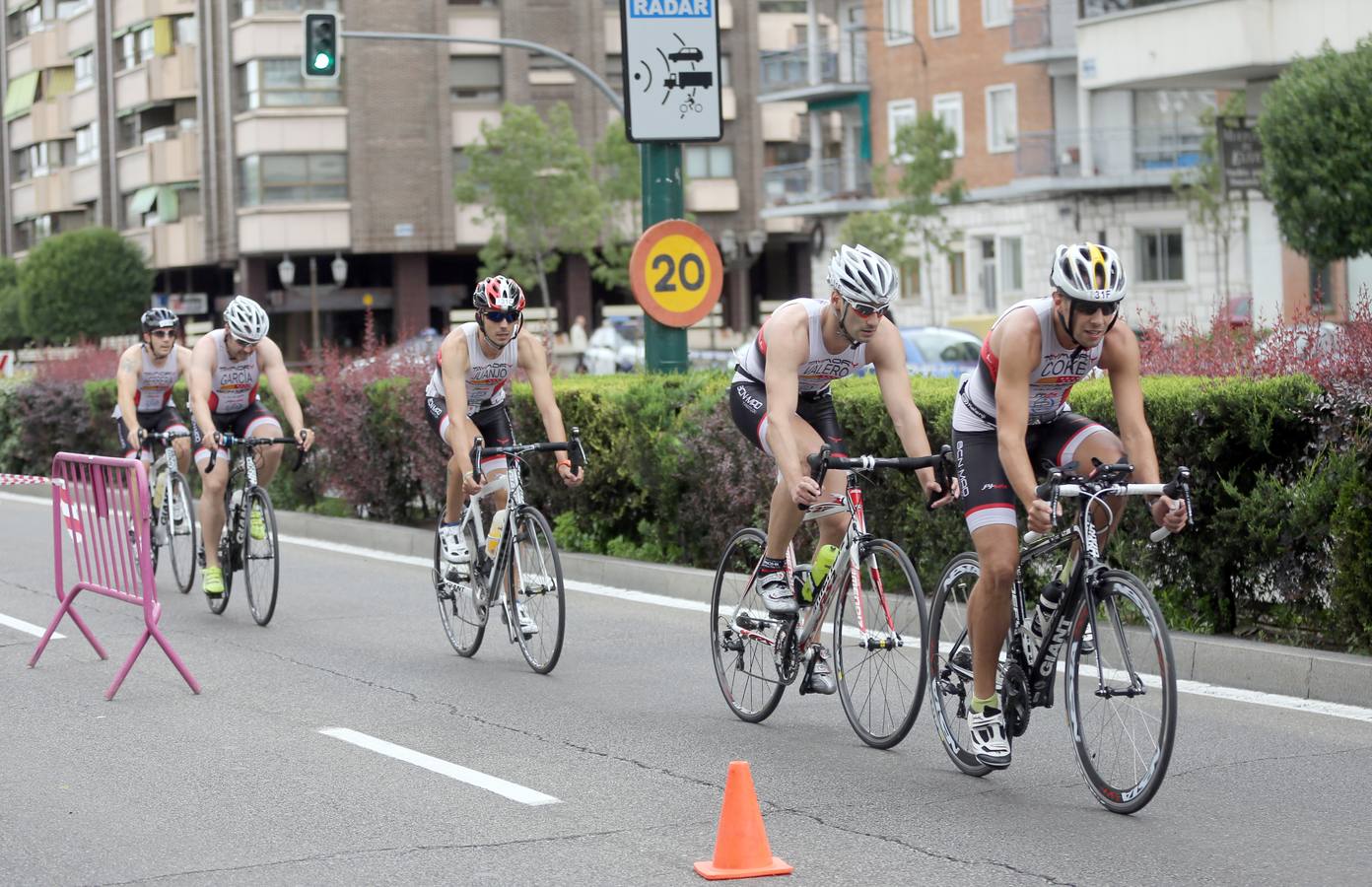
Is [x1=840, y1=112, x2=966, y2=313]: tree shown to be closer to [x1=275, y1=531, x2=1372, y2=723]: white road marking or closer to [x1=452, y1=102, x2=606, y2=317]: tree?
[x1=452, y1=102, x2=606, y2=317]: tree

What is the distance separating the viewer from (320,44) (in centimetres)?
2481

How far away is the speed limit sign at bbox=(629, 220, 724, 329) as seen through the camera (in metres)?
14.0

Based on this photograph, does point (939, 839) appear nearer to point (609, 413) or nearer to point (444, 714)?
point (444, 714)

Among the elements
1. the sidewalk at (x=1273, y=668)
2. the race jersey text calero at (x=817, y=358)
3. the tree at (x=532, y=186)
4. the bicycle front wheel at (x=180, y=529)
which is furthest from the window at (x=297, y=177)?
the race jersey text calero at (x=817, y=358)

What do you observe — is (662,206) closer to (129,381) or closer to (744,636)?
(129,381)

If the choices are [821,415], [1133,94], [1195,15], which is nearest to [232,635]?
[821,415]

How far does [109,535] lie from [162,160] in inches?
2669

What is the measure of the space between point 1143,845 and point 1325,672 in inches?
105

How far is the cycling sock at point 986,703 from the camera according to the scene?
7.02 m

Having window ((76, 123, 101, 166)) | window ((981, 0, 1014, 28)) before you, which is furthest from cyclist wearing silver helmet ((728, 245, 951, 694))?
window ((76, 123, 101, 166))

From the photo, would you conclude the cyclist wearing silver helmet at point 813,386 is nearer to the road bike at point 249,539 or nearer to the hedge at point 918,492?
the hedge at point 918,492

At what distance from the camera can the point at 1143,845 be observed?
6.16 m

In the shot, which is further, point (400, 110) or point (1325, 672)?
point (400, 110)

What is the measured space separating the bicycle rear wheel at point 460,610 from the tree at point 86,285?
66921mm
